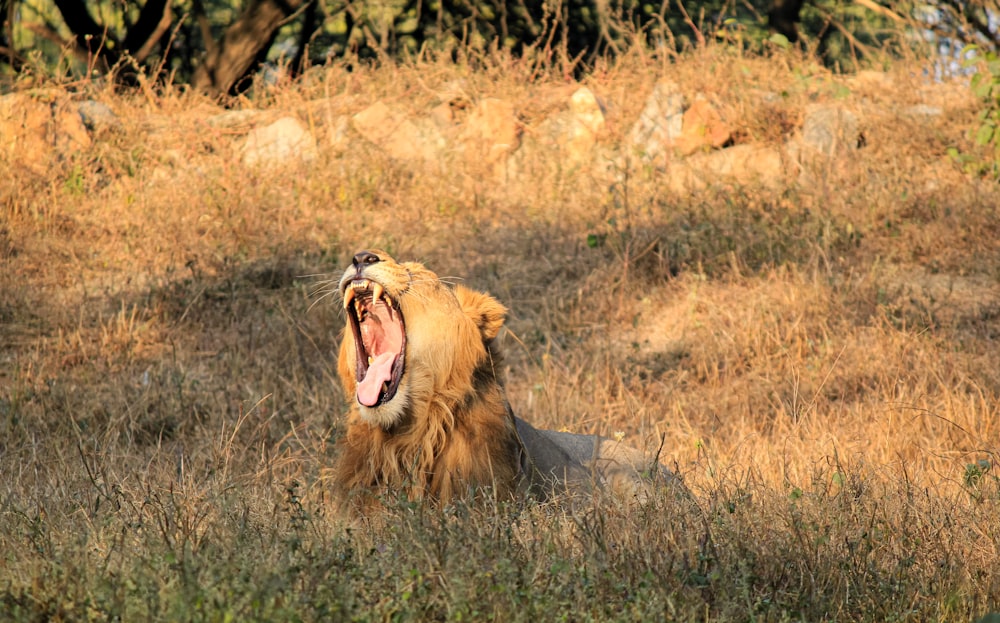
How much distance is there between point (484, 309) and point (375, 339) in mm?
538

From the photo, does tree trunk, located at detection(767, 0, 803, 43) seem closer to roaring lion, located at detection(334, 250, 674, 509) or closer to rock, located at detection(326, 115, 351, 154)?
rock, located at detection(326, 115, 351, 154)

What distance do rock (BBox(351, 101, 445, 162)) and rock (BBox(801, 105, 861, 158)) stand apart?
332 cm

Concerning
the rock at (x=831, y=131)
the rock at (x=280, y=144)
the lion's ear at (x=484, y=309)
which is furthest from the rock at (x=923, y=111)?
the lion's ear at (x=484, y=309)

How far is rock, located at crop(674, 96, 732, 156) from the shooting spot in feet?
33.1

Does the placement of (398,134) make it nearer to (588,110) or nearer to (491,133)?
(491,133)

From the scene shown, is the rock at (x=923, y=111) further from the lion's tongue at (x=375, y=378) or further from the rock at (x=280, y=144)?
the lion's tongue at (x=375, y=378)

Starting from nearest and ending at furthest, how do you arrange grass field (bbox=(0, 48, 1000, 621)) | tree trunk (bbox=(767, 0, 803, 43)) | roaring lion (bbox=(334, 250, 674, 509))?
1. grass field (bbox=(0, 48, 1000, 621))
2. roaring lion (bbox=(334, 250, 674, 509))
3. tree trunk (bbox=(767, 0, 803, 43))

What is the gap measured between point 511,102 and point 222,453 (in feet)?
20.7

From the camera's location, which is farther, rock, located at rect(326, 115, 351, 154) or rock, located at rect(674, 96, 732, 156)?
rock, located at rect(326, 115, 351, 154)

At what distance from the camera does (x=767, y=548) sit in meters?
3.79

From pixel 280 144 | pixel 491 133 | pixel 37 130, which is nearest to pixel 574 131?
pixel 491 133

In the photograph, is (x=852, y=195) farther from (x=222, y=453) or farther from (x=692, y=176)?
(x=222, y=453)

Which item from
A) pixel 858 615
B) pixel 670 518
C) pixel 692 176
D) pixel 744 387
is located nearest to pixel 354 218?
pixel 692 176

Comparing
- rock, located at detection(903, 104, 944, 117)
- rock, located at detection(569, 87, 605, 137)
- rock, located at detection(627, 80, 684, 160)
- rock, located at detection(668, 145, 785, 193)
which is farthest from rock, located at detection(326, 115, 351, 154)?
rock, located at detection(903, 104, 944, 117)
